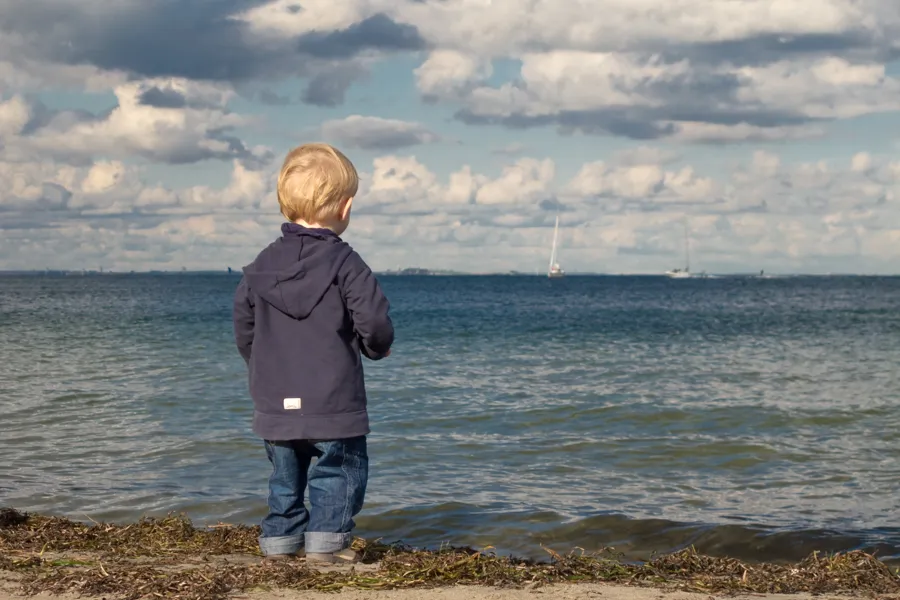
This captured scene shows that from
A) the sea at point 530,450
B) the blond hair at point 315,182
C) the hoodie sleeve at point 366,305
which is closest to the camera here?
the hoodie sleeve at point 366,305

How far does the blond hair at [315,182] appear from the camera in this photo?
15.0ft

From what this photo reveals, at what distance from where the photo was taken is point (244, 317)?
472cm

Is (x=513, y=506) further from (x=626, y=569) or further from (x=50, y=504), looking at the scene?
(x=50, y=504)

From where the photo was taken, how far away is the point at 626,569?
4.82 m

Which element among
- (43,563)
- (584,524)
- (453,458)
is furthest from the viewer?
(453,458)

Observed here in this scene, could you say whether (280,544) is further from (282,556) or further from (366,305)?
(366,305)

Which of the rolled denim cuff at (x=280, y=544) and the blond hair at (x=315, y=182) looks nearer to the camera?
the blond hair at (x=315, y=182)

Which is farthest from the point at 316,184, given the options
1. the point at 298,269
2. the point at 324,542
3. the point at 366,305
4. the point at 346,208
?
the point at 324,542

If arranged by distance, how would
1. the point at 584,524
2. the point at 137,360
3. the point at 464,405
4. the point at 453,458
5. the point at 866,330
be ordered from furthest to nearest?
the point at 866,330 → the point at 137,360 → the point at 464,405 → the point at 453,458 → the point at 584,524

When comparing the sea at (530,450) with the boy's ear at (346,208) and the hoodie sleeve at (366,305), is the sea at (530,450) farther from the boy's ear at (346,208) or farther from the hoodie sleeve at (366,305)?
the boy's ear at (346,208)

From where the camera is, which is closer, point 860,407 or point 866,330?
point 860,407

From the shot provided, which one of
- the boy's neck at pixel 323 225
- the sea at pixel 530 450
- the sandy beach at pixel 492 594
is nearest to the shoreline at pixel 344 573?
the sandy beach at pixel 492 594

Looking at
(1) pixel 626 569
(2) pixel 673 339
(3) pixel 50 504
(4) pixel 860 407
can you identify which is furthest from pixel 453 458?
(2) pixel 673 339

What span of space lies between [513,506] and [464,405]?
20.2 feet
